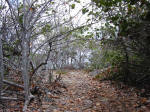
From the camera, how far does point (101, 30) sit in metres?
4.47

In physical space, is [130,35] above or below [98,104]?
above

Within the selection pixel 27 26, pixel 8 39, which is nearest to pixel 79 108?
pixel 27 26

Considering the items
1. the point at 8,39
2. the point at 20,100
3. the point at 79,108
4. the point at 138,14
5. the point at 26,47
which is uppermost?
the point at 138,14

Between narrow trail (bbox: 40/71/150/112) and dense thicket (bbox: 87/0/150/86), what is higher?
dense thicket (bbox: 87/0/150/86)

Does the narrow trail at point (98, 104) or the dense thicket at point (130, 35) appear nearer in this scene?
the narrow trail at point (98, 104)

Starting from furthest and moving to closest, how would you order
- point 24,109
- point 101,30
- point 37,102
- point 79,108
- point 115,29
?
point 101,30
point 115,29
point 37,102
point 79,108
point 24,109

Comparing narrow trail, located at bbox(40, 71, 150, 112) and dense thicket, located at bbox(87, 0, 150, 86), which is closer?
narrow trail, located at bbox(40, 71, 150, 112)

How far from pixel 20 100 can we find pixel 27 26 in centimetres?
177

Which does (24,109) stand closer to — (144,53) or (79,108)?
(79,108)

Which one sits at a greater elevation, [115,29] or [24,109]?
[115,29]

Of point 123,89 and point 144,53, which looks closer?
point 144,53

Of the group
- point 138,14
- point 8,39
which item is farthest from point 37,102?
point 138,14

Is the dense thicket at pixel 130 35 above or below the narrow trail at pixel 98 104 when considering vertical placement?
above

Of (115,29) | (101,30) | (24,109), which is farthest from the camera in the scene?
(101,30)
